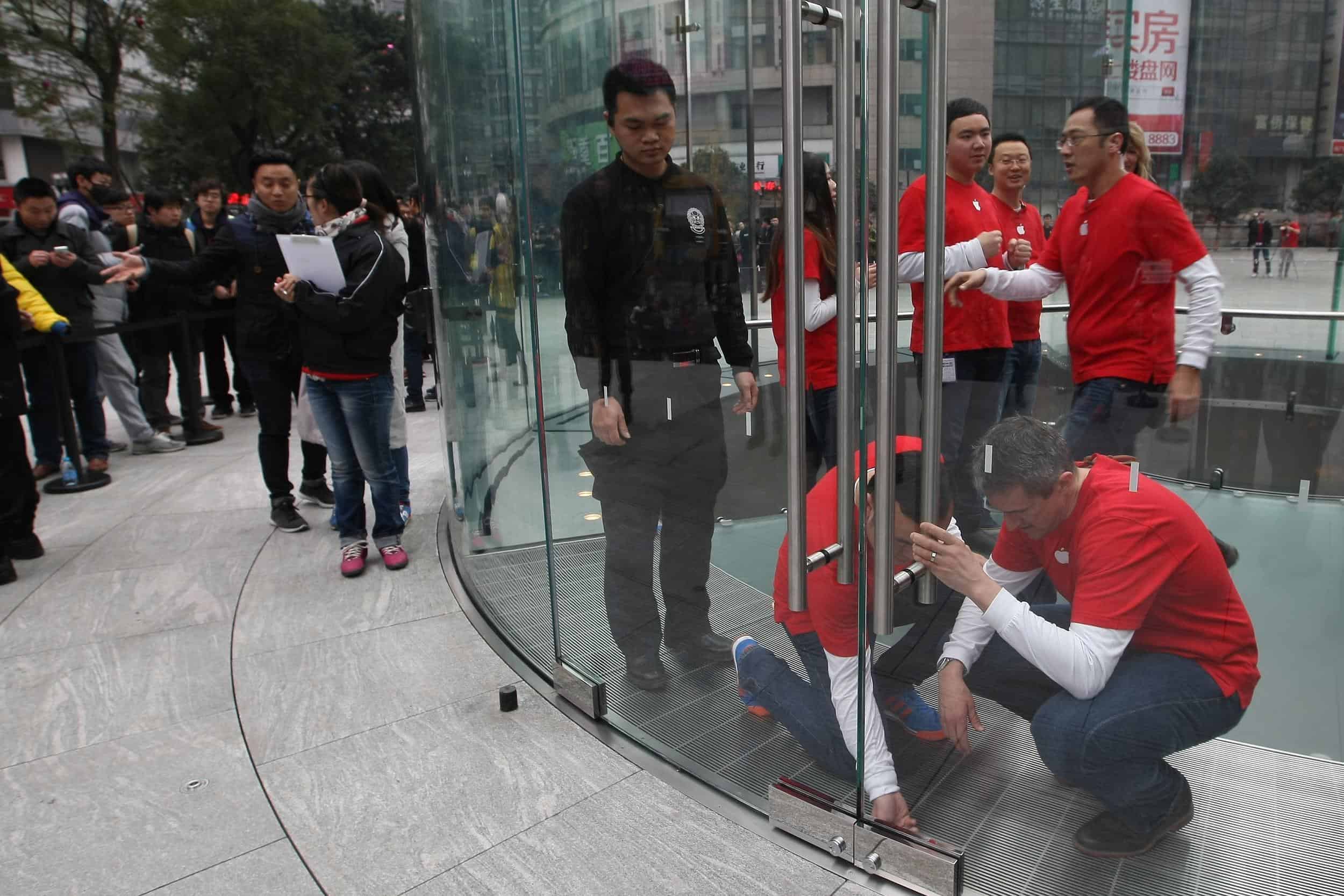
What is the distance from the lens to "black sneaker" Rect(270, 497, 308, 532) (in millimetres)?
4949

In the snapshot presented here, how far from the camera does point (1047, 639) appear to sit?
191 centimetres

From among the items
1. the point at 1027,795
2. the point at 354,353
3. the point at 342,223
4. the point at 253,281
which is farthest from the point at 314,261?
the point at 1027,795

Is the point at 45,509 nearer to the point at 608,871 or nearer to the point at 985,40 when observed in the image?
the point at 608,871

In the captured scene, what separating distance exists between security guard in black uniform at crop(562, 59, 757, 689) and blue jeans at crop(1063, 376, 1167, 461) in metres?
0.75

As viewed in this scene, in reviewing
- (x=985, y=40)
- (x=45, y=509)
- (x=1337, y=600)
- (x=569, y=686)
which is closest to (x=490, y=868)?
(x=569, y=686)

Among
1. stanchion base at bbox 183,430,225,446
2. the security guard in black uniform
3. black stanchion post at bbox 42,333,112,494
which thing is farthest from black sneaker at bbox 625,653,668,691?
stanchion base at bbox 183,430,225,446

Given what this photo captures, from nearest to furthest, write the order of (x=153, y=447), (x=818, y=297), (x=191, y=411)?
(x=818, y=297), (x=153, y=447), (x=191, y=411)

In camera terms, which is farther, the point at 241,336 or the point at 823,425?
the point at 241,336

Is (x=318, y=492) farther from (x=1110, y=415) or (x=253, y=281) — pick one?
(x=1110, y=415)

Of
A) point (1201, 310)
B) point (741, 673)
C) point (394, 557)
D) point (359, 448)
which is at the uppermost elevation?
point (1201, 310)

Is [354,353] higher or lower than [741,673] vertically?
higher

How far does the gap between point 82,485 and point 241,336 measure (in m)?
1.95

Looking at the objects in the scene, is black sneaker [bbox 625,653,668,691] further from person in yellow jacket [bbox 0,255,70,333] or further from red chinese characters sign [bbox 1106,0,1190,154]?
person in yellow jacket [bbox 0,255,70,333]

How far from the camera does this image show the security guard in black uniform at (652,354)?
2371 millimetres
